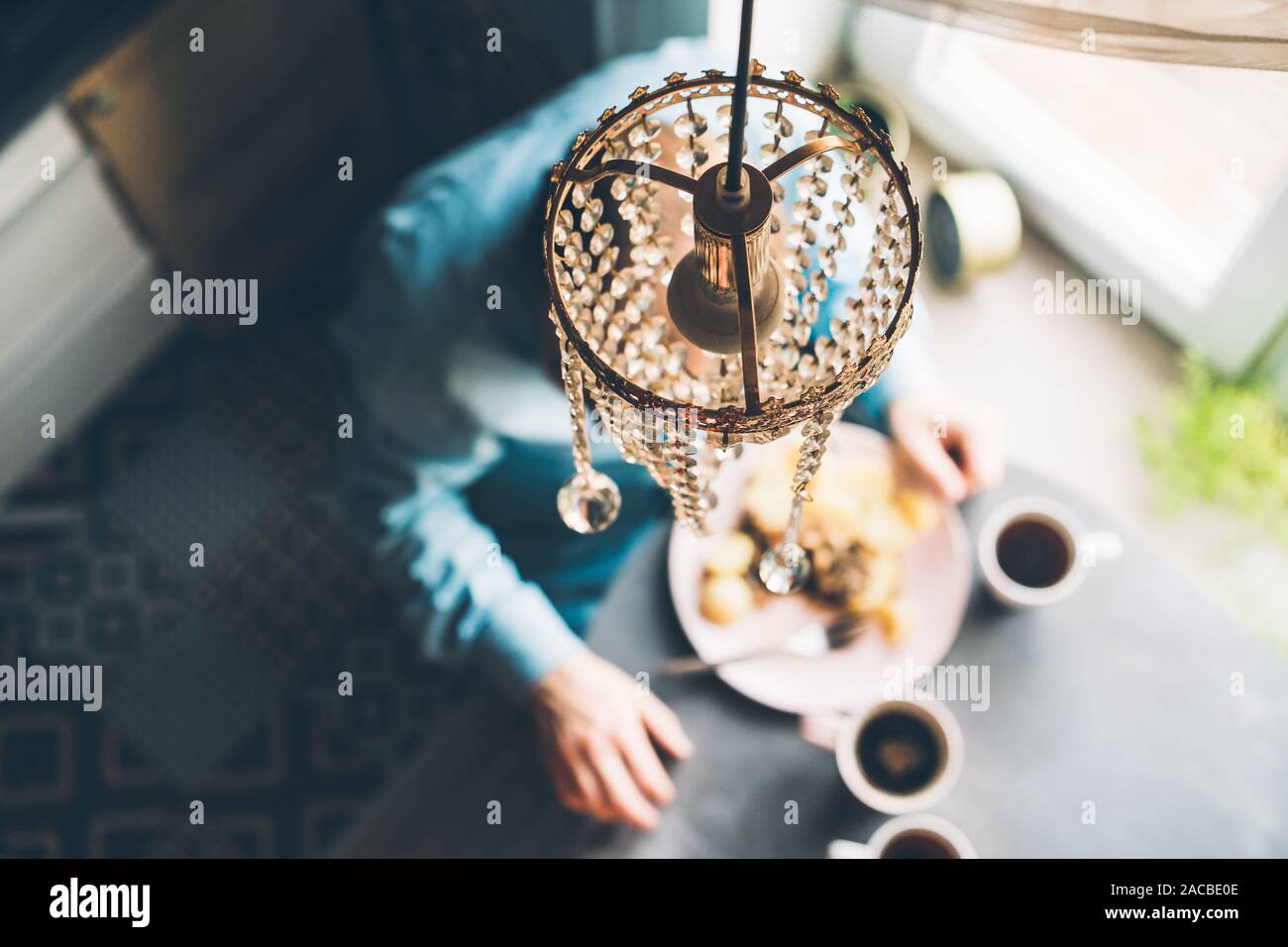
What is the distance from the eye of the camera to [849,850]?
1.13 meters

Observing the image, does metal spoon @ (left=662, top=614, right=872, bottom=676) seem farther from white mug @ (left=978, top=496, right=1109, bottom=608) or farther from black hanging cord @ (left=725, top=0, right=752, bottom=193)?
black hanging cord @ (left=725, top=0, right=752, bottom=193)

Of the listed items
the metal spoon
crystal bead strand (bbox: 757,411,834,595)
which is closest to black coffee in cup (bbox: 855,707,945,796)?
the metal spoon

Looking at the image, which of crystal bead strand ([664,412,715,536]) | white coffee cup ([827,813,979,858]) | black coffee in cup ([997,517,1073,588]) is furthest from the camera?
black coffee in cup ([997,517,1073,588])

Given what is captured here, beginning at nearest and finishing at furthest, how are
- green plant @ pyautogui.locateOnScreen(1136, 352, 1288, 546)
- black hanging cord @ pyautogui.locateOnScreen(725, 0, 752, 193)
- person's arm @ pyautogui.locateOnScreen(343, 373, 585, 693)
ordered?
black hanging cord @ pyautogui.locateOnScreen(725, 0, 752, 193), person's arm @ pyautogui.locateOnScreen(343, 373, 585, 693), green plant @ pyautogui.locateOnScreen(1136, 352, 1288, 546)

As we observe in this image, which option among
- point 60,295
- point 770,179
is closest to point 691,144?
point 770,179

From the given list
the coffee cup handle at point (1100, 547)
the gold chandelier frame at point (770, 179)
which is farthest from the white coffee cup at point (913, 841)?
the gold chandelier frame at point (770, 179)

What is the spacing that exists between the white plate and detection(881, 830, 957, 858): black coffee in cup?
159 mm

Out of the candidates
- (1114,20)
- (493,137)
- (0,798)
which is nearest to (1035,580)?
(1114,20)

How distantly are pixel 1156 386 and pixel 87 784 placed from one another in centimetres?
215

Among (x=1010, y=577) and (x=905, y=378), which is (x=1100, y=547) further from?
(x=905, y=378)

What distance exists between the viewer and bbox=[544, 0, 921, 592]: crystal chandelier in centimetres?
56

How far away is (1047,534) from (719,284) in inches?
29.7

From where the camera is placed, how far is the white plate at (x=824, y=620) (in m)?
1.21

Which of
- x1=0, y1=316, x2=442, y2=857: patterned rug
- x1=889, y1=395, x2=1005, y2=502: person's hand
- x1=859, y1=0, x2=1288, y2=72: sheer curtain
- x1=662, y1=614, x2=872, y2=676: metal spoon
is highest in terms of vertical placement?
x1=859, y1=0, x2=1288, y2=72: sheer curtain
